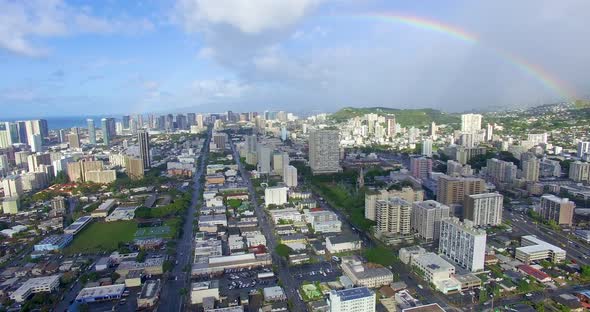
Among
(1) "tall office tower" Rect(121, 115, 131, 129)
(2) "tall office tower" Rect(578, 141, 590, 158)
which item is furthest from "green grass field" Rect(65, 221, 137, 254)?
(1) "tall office tower" Rect(121, 115, 131, 129)

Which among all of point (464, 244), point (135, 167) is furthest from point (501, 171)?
point (135, 167)

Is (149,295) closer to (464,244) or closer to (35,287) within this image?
(35,287)

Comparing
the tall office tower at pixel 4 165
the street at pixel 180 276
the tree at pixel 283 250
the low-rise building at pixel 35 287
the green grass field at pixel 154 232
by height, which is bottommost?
the street at pixel 180 276

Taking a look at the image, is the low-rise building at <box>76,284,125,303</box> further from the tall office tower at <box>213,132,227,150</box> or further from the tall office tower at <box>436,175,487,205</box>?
the tall office tower at <box>213,132,227,150</box>

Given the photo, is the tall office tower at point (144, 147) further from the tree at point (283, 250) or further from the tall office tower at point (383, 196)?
the tall office tower at point (383, 196)

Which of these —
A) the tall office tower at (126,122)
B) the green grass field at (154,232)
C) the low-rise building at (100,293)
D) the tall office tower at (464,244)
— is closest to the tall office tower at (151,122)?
the tall office tower at (126,122)

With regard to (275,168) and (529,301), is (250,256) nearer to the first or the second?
(529,301)

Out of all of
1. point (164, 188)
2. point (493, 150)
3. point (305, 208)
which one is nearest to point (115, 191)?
point (164, 188)
